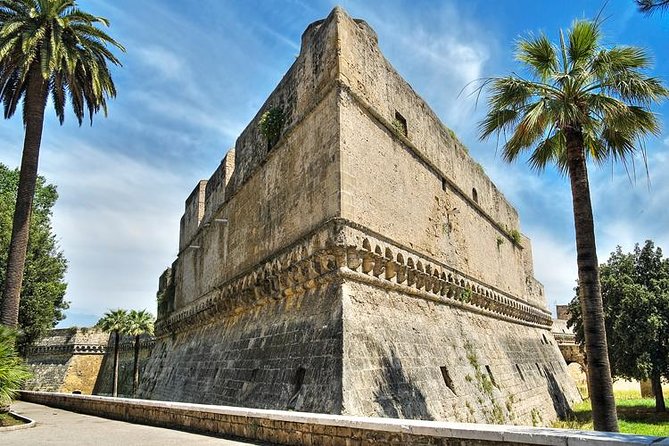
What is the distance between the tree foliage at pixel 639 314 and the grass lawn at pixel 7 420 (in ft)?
67.9

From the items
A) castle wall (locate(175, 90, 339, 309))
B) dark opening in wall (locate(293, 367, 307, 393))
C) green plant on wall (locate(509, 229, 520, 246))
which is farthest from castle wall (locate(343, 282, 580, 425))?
green plant on wall (locate(509, 229, 520, 246))

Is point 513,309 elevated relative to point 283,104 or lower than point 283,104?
lower

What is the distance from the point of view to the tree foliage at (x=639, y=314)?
1880 centimetres

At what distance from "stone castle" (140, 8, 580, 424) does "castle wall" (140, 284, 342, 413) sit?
4cm

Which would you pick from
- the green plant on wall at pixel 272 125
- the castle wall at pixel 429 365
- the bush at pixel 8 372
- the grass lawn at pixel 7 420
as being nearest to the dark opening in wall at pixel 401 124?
the green plant on wall at pixel 272 125

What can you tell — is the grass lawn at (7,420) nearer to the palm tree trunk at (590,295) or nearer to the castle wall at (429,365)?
the castle wall at (429,365)

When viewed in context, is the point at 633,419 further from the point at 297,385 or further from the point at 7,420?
the point at 7,420

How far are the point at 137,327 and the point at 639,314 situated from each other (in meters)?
31.3

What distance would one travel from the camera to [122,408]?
10586mm

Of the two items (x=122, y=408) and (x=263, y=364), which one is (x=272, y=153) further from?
(x=122, y=408)

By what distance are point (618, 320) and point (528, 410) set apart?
26.0ft

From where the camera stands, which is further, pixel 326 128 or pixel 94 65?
pixel 94 65

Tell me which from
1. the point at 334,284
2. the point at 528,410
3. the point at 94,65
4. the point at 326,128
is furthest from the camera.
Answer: the point at 94,65

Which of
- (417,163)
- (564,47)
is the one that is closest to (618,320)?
(417,163)
